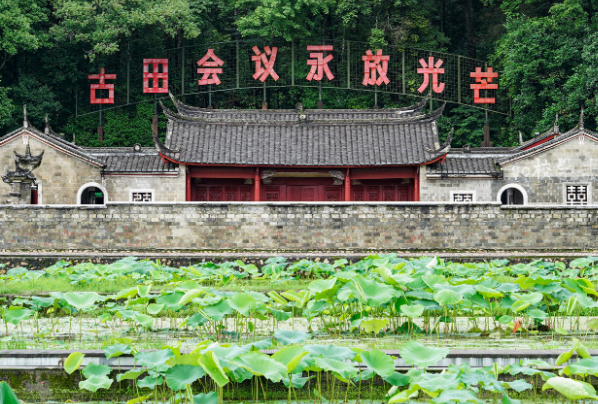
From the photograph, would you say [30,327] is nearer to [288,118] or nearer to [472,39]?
[288,118]

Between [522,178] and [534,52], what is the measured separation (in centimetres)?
697

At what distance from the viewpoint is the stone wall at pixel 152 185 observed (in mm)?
22141

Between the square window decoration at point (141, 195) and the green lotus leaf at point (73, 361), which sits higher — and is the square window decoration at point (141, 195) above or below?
above

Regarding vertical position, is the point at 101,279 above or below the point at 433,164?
below

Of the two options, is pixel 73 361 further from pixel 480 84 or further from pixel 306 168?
pixel 480 84

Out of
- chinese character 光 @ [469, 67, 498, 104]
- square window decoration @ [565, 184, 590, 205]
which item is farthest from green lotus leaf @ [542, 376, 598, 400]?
chinese character 光 @ [469, 67, 498, 104]

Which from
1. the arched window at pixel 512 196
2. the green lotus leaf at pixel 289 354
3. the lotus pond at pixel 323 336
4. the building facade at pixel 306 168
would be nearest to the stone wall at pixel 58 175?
the building facade at pixel 306 168

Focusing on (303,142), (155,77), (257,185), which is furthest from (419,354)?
(155,77)

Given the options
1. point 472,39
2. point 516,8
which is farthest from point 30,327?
point 472,39

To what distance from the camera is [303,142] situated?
2305 centimetres

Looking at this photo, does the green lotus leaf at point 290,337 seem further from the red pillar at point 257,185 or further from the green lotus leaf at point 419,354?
the red pillar at point 257,185

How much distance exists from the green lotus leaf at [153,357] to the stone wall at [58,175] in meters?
18.3

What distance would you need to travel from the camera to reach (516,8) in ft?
102

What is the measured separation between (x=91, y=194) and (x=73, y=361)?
1851cm
